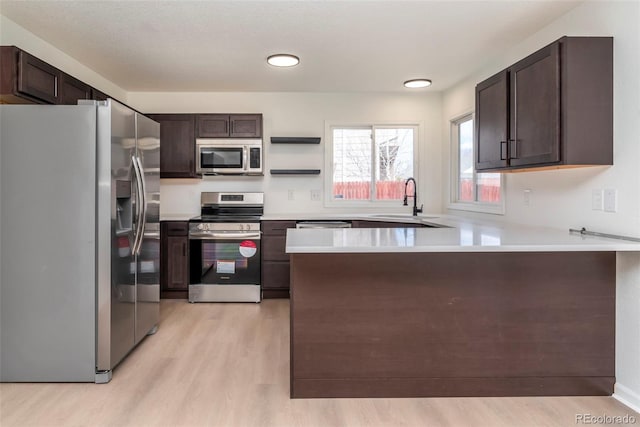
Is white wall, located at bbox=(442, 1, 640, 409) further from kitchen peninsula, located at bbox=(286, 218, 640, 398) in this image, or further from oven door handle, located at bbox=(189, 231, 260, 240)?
oven door handle, located at bbox=(189, 231, 260, 240)

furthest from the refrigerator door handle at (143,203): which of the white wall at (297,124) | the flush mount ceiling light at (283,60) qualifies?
the white wall at (297,124)

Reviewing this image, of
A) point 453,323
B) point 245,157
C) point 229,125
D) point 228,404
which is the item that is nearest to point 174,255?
point 245,157

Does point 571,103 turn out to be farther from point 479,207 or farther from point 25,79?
point 25,79

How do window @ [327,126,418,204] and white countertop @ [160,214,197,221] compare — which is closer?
white countertop @ [160,214,197,221]

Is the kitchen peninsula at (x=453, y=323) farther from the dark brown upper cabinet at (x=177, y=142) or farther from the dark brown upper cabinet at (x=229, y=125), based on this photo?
the dark brown upper cabinet at (x=177, y=142)

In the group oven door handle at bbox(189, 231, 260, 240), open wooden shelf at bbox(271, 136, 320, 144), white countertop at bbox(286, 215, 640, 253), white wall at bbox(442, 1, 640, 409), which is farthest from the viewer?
open wooden shelf at bbox(271, 136, 320, 144)

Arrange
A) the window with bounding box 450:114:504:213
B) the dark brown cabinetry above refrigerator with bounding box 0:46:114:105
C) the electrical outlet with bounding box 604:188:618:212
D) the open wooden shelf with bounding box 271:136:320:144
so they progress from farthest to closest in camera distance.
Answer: the open wooden shelf with bounding box 271:136:320:144 → the window with bounding box 450:114:504:213 → the dark brown cabinetry above refrigerator with bounding box 0:46:114:105 → the electrical outlet with bounding box 604:188:618:212

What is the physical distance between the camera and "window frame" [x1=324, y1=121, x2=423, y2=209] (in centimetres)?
496

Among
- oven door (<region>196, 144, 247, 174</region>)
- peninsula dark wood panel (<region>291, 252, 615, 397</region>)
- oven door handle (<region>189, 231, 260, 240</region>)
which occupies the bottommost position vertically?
peninsula dark wood panel (<region>291, 252, 615, 397</region>)

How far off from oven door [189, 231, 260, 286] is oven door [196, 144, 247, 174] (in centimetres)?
78

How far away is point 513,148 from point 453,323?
1195mm

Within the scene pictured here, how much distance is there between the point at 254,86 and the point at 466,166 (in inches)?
98.4

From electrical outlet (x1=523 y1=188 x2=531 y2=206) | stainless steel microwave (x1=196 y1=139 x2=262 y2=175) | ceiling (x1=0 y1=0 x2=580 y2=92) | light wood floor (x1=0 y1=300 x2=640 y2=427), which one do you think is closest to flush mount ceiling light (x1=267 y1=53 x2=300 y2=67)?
ceiling (x1=0 y1=0 x2=580 y2=92)

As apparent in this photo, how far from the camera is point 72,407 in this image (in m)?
2.16
